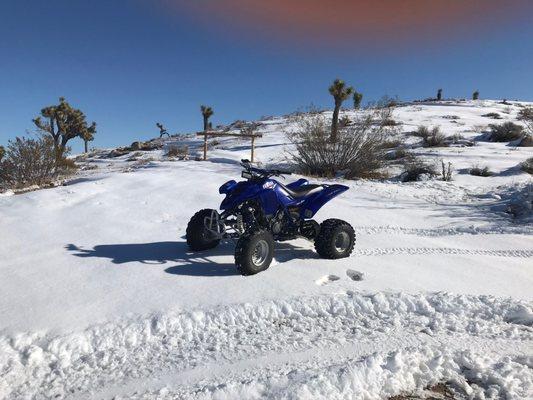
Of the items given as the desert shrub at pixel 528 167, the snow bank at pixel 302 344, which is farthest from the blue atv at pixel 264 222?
the desert shrub at pixel 528 167

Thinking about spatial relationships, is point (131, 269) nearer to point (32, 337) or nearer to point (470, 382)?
point (32, 337)

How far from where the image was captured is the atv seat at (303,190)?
16.6 feet

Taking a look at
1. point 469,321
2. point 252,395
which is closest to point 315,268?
point 469,321

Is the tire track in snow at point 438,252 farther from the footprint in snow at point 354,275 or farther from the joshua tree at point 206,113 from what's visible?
the joshua tree at point 206,113

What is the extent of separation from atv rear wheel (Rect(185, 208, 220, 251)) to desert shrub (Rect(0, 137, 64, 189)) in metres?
7.64

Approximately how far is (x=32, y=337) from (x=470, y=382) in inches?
128

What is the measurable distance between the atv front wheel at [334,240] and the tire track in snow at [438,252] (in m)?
0.31

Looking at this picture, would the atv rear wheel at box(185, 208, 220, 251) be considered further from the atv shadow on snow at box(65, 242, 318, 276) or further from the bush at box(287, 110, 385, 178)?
the bush at box(287, 110, 385, 178)

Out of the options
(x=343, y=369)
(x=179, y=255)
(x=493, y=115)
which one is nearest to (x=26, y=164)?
(x=179, y=255)

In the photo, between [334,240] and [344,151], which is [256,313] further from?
[344,151]

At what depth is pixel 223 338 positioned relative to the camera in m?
3.24

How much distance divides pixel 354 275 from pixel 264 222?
3.94 ft

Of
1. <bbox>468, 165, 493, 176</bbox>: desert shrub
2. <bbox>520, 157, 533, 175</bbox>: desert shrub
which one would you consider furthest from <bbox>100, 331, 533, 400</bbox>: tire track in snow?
<bbox>520, 157, 533, 175</bbox>: desert shrub

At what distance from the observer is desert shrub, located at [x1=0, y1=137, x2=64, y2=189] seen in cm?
1090
